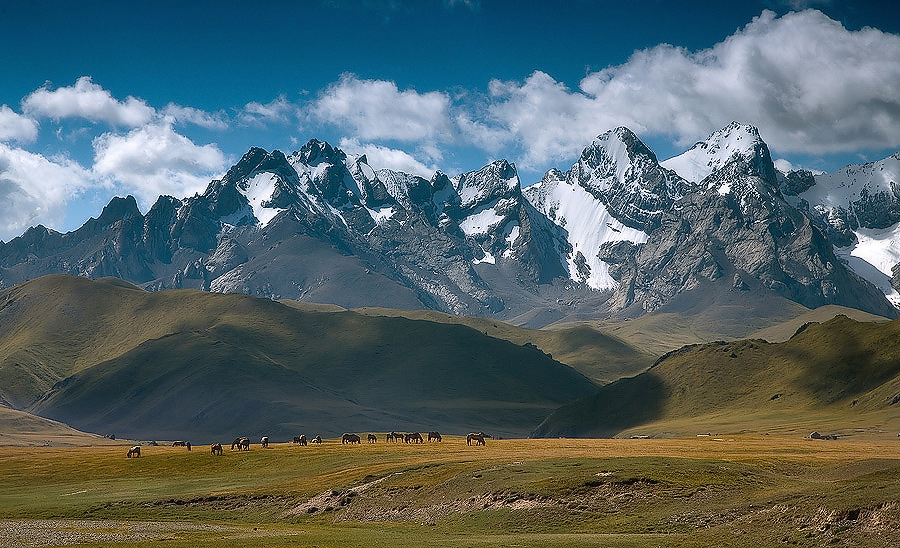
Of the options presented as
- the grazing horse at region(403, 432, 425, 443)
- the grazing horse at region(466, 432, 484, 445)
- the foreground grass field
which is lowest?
the foreground grass field

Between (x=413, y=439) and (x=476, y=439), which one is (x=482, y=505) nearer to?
(x=476, y=439)

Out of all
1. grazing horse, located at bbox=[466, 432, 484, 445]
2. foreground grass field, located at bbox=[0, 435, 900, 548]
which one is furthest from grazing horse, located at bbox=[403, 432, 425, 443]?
foreground grass field, located at bbox=[0, 435, 900, 548]

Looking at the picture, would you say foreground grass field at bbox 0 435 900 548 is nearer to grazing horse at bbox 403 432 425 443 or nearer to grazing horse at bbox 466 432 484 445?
grazing horse at bbox 466 432 484 445

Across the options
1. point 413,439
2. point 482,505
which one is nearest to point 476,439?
point 413,439

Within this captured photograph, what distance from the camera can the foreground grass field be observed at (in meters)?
52.5

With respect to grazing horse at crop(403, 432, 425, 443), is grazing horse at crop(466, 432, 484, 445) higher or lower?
lower

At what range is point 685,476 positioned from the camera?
228 feet

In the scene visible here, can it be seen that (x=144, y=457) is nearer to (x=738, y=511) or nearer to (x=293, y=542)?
(x=293, y=542)

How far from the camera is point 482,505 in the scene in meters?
69.2

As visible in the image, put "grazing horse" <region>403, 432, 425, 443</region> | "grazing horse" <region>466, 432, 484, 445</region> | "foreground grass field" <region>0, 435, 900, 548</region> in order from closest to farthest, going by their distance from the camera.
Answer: "foreground grass field" <region>0, 435, 900, 548</region>
"grazing horse" <region>466, 432, 484, 445</region>
"grazing horse" <region>403, 432, 425, 443</region>

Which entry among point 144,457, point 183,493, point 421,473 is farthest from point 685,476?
point 144,457

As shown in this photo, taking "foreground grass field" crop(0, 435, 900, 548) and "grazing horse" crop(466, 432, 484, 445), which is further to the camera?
"grazing horse" crop(466, 432, 484, 445)

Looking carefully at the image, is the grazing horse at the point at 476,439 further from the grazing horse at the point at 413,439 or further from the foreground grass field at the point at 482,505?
the foreground grass field at the point at 482,505

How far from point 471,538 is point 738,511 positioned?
16676mm
